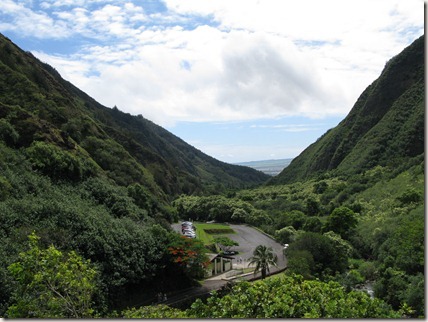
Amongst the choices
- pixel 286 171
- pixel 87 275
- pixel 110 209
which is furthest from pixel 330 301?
pixel 286 171

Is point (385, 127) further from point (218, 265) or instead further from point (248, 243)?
point (218, 265)

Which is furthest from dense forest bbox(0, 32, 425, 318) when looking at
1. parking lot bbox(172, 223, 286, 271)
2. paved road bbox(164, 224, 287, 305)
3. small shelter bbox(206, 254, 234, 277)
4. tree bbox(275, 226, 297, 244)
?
small shelter bbox(206, 254, 234, 277)

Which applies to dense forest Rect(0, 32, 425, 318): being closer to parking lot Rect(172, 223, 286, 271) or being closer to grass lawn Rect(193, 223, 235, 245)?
parking lot Rect(172, 223, 286, 271)

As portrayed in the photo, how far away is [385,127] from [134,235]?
9879cm

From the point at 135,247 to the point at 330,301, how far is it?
70.3 ft

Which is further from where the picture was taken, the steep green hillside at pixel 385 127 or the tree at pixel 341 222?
the steep green hillside at pixel 385 127

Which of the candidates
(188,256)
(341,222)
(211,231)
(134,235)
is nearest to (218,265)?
(188,256)

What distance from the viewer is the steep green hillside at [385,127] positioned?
103m

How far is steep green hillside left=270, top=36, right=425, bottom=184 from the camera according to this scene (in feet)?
337

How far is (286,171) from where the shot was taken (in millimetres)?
165750

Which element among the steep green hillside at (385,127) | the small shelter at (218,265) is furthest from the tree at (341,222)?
the steep green hillside at (385,127)

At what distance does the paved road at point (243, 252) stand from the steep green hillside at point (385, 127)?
152 feet

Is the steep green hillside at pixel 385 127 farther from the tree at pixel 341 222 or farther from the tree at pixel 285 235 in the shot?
the tree at pixel 285 235

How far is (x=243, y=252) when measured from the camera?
50.6 metres
